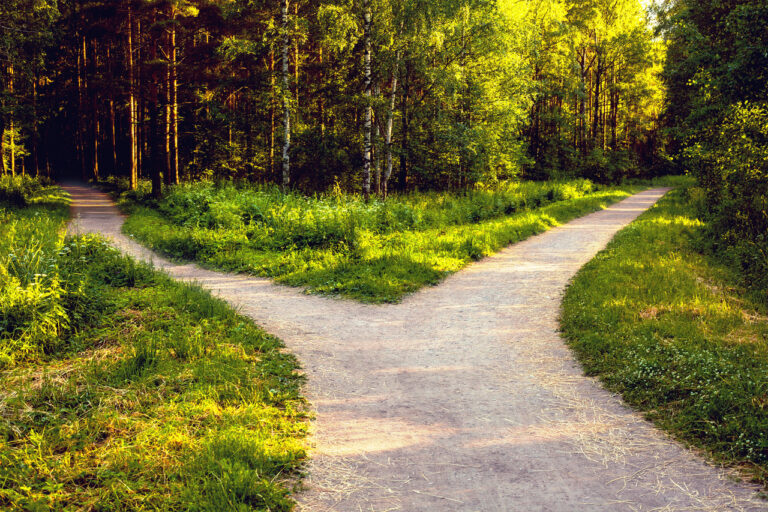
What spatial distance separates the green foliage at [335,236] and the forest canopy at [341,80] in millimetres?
4055

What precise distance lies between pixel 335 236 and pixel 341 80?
49.5 feet

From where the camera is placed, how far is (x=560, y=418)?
4.96 m

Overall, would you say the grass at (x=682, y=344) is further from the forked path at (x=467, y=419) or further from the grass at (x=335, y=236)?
the grass at (x=335, y=236)

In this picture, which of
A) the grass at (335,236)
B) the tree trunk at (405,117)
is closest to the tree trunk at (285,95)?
the grass at (335,236)

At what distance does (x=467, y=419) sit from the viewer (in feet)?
16.2

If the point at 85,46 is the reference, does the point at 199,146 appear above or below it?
below

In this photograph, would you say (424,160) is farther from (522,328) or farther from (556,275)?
(522,328)

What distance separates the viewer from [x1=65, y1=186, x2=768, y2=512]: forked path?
146 inches

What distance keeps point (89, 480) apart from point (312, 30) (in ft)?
86.1

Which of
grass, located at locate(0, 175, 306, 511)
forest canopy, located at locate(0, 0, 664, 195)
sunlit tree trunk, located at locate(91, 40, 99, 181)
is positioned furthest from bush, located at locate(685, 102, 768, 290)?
sunlit tree trunk, located at locate(91, 40, 99, 181)

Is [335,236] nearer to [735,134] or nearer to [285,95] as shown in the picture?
[285,95]

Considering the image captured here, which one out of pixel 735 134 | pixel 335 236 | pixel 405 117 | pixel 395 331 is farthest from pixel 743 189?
pixel 405 117

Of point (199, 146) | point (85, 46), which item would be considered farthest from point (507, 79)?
point (85, 46)

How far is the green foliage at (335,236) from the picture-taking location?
35.0ft
